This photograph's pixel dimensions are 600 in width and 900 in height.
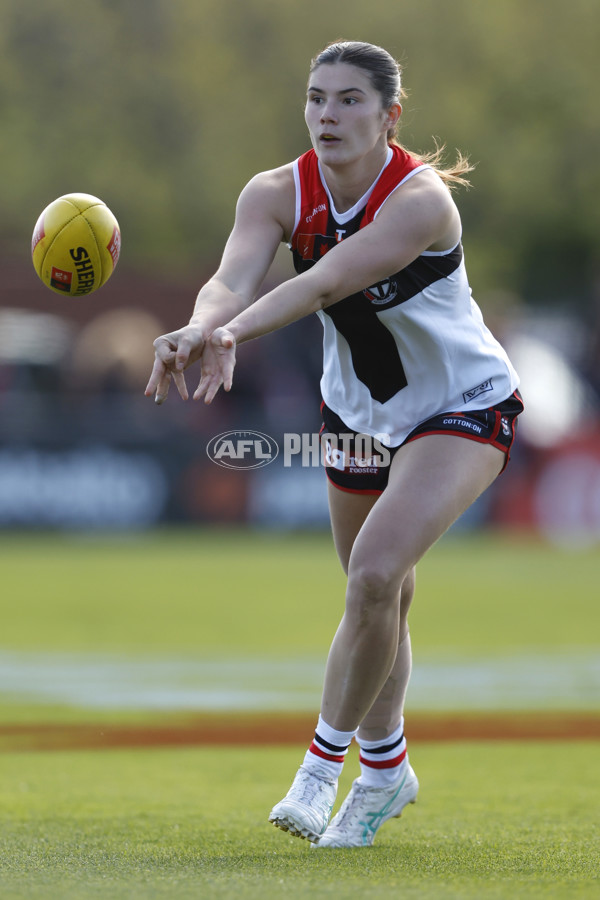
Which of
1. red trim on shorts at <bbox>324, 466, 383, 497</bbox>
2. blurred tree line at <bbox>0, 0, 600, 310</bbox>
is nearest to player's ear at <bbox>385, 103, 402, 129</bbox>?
red trim on shorts at <bbox>324, 466, 383, 497</bbox>

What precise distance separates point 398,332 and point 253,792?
6.70ft

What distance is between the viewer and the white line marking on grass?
7770 mm

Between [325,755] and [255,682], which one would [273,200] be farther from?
[255,682]

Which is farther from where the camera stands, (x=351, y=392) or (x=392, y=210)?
(x=351, y=392)

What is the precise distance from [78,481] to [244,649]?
758cm

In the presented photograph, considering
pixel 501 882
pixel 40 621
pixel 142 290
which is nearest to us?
pixel 501 882

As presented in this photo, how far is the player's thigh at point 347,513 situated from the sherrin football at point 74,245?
1081mm

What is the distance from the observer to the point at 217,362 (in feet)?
13.4

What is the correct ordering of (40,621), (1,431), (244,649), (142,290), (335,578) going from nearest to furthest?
1. (244,649)
2. (40,621)
3. (335,578)
4. (1,431)
5. (142,290)

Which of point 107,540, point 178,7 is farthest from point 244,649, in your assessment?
point 178,7

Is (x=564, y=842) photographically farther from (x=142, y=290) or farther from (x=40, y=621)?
(x=142, y=290)

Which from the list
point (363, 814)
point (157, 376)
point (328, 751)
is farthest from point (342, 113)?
point (363, 814)

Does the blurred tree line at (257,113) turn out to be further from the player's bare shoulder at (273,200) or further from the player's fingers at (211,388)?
the player's fingers at (211,388)

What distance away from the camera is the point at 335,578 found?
1445 cm
